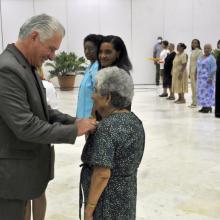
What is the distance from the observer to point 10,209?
83.4 inches

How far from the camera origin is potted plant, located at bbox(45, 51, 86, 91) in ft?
52.7

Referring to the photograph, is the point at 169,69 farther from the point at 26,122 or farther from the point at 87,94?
the point at 26,122

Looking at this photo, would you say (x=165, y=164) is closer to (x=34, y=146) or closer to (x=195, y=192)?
(x=195, y=192)

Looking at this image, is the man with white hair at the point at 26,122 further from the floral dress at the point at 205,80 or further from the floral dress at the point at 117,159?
the floral dress at the point at 205,80

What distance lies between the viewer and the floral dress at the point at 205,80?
32.2 ft

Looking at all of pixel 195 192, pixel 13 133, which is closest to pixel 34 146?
pixel 13 133

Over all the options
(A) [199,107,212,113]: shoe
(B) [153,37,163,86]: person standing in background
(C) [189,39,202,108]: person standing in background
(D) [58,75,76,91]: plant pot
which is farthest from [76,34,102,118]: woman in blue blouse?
(B) [153,37,163,86]: person standing in background

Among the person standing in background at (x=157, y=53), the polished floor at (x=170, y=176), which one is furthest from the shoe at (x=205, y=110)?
the person standing in background at (x=157, y=53)

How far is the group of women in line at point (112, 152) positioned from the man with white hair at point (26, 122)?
10cm

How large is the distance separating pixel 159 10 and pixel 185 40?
1790 millimetres

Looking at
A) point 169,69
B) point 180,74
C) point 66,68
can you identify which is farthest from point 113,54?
point 66,68

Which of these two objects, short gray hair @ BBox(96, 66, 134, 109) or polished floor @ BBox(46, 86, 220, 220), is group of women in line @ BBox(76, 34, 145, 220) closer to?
short gray hair @ BBox(96, 66, 134, 109)

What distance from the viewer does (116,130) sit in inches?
79.0

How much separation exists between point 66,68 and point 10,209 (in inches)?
565
